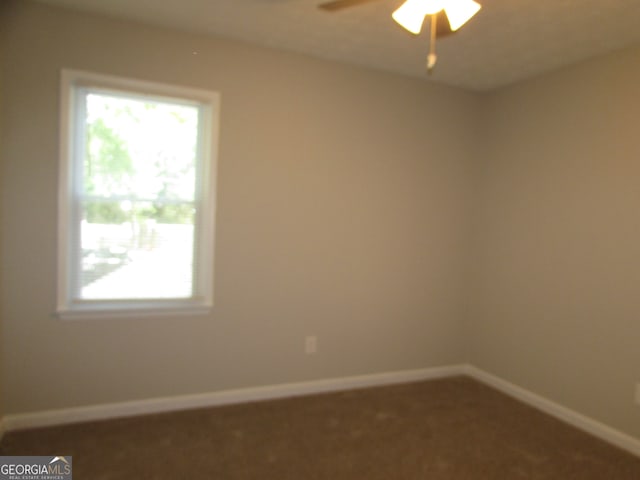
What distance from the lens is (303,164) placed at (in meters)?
3.17

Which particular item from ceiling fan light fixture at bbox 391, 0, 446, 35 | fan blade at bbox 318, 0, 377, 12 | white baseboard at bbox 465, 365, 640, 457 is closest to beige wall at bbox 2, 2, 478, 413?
white baseboard at bbox 465, 365, 640, 457

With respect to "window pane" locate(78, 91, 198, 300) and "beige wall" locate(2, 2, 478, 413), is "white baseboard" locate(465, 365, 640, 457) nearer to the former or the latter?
"beige wall" locate(2, 2, 478, 413)

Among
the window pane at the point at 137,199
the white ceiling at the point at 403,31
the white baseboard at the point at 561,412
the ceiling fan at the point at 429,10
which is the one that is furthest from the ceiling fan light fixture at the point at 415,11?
the white baseboard at the point at 561,412

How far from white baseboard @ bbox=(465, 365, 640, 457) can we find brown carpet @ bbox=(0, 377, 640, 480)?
3.0 inches

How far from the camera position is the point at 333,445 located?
2566mm

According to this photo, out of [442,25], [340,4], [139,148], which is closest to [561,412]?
[442,25]

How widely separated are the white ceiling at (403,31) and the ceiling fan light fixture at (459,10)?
2.28 ft

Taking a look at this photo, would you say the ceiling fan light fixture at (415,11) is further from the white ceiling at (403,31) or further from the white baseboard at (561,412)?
the white baseboard at (561,412)

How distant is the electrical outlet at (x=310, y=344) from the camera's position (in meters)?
3.28

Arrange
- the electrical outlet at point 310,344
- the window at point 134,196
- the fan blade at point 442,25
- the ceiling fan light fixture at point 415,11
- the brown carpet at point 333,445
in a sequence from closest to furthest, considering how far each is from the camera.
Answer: the ceiling fan light fixture at point 415,11 → the fan blade at point 442,25 → the brown carpet at point 333,445 → the window at point 134,196 → the electrical outlet at point 310,344

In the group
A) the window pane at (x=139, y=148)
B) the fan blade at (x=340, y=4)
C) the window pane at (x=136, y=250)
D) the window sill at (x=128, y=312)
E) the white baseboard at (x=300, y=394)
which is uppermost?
the fan blade at (x=340, y=4)

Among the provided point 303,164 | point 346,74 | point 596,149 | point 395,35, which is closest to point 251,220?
point 303,164

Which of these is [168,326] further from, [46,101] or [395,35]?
[395,35]

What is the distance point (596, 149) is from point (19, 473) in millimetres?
3912
